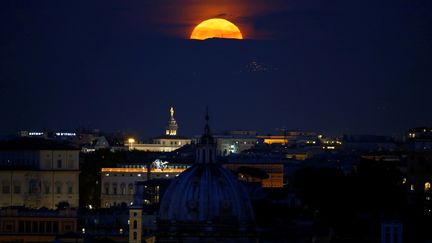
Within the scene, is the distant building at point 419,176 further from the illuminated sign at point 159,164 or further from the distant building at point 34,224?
the illuminated sign at point 159,164

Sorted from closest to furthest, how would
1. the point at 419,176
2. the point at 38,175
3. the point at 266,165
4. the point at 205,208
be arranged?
1. the point at 205,208
2. the point at 419,176
3. the point at 38,175
4. the point at 266,165

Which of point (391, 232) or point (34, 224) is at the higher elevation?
point (34, 224)

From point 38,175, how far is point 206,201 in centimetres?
6455

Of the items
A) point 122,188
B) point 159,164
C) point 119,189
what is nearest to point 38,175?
point 119,189

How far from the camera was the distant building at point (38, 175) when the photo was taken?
12388 cm

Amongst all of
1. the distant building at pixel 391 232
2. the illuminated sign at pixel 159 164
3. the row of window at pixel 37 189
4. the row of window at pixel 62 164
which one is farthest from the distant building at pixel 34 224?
the illuminated sign at pixel 159 164

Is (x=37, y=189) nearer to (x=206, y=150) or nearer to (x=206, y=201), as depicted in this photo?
(x=206, y=150)

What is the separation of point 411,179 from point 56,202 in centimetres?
2023

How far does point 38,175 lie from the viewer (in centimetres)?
12669

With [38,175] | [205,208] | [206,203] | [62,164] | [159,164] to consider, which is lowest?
[205,208]

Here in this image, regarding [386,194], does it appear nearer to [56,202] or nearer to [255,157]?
[56,202]

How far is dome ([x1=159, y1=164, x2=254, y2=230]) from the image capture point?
62.6 meters

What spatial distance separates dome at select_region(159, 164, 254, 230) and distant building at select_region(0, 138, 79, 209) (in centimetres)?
5769

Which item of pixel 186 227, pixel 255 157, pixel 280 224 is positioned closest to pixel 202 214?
pixel 186 227
